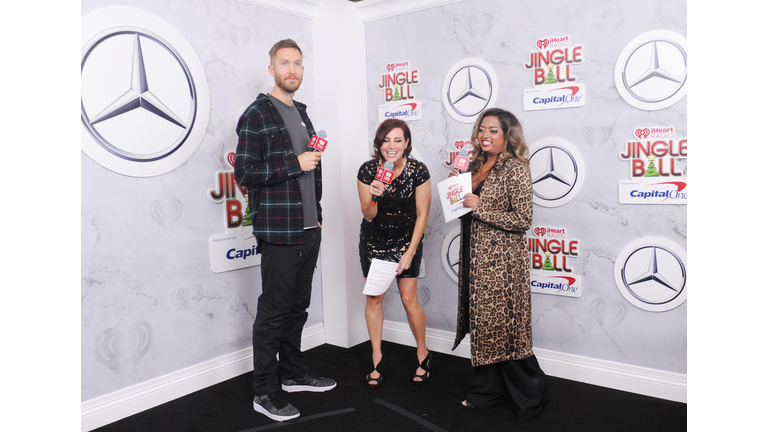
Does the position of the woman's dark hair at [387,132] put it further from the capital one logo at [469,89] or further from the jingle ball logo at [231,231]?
the jingle ball logo at [231,231]

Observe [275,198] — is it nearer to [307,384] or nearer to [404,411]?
[307,384]

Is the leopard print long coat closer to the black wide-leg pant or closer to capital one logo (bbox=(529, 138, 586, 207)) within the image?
the black wide-leg pant

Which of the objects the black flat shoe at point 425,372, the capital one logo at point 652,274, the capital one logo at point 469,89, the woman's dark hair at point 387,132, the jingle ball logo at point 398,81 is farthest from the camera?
the jingle ball logo at point 398,81

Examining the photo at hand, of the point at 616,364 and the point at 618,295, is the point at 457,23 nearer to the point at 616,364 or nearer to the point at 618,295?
the point at 618,295

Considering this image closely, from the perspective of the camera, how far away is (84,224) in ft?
9.15

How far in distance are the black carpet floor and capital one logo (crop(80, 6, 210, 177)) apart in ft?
4.84

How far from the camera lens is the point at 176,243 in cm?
322

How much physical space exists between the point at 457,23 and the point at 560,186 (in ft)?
4.73

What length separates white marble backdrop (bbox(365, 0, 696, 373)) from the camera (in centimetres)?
302

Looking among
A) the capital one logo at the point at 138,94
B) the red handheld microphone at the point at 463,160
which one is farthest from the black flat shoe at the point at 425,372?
the capital one logo at the point at 138,94

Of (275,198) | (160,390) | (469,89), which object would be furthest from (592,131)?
(160,390)

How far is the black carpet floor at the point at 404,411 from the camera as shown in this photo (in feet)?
9.09

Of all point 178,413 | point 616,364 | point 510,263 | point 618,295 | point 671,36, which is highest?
point 671,36

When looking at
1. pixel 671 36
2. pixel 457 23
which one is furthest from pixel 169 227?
pixel 671 36
